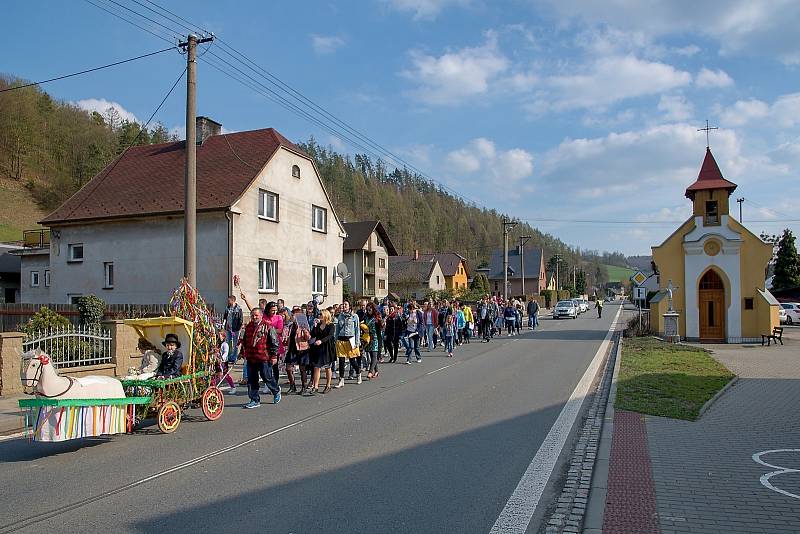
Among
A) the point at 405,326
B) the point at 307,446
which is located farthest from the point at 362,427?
the point at 405,326

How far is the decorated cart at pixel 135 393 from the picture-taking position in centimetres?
732

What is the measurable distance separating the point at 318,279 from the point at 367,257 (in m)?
27.0

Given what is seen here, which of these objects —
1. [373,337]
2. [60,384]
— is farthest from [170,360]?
[373,337]

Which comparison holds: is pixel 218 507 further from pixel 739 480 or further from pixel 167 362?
pixel 739 480

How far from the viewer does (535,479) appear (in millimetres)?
6574

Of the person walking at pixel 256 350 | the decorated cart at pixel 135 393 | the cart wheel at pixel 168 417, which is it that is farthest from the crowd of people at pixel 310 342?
the cart wheel at pixel 168 417

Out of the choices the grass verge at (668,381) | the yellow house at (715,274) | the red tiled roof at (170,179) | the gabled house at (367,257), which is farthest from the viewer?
the gabled house at (367,257)

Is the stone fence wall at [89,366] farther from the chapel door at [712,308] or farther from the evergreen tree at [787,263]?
the evergreen tree at [787,263]

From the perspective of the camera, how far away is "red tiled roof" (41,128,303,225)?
25391 mm

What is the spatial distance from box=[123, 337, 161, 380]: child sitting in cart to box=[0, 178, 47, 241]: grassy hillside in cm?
5066

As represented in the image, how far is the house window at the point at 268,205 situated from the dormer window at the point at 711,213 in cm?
1988

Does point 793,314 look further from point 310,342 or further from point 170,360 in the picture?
point 170,360

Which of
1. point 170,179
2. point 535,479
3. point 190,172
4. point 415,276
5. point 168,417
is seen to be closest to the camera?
point 535,479

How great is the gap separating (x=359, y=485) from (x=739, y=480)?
3.91 m
